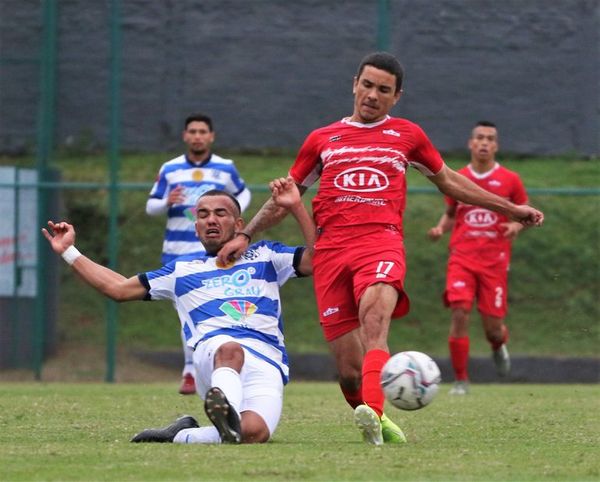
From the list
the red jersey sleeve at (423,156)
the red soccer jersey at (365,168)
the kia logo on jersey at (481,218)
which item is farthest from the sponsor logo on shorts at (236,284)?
the kia logo on jersey at (481,218)

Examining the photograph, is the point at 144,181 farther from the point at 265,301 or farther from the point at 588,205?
the point at 265,301

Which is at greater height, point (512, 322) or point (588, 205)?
point (588, 205)

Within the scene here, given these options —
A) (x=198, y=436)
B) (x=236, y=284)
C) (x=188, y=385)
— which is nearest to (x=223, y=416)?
(x=198, y=436)

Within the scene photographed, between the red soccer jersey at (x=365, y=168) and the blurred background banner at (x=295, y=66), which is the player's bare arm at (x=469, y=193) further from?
the blurred background banner at (x=295, y=66)

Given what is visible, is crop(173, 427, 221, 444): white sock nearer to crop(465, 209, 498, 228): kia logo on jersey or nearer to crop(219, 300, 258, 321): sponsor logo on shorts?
crop(219, 300, 258, 321): sponsor logo on shorts

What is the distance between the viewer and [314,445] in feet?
23.4

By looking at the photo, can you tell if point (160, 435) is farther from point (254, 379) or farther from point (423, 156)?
point (423, 156)

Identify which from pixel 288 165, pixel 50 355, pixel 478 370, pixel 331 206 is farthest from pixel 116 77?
pixel 331 206

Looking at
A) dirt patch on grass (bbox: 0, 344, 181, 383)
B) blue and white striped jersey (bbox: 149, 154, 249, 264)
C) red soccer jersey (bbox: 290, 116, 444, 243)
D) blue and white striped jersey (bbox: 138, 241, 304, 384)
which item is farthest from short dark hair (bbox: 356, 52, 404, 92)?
dirt patch on grass (bbox: 0, 344, 181, 383)

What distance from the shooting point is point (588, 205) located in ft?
54.9

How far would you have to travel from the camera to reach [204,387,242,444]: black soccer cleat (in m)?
6.57

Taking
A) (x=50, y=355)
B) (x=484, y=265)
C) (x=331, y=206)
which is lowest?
(x=50, y=355)

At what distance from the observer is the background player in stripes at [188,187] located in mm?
12430

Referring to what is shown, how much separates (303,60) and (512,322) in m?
4.00
